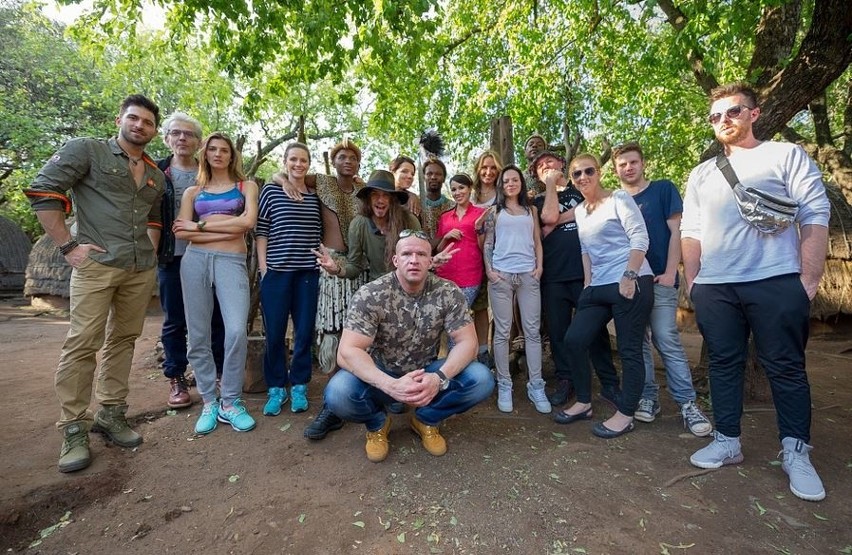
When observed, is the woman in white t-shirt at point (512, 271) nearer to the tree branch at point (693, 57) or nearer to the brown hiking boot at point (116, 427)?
the brown hiking boot at point (116, 427)

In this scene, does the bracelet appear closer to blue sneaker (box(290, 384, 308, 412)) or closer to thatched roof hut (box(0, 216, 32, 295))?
blue sneaker (box(290, 384, 308, 412))

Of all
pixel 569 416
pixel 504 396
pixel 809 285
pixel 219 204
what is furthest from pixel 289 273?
pixel 809 285

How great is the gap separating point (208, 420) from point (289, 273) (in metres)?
1.26

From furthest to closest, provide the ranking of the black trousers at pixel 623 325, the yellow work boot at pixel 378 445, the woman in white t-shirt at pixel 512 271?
the woman in white t-shirt at pixel 512 271
the black trousers at pixel 623 325
the yellow work boot at pixel 378 445

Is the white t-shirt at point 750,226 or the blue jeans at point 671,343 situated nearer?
the white t-shirt at point 750,226

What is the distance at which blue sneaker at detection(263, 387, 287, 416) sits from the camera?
3.68 m

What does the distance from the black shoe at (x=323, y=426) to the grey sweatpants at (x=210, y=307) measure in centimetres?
72

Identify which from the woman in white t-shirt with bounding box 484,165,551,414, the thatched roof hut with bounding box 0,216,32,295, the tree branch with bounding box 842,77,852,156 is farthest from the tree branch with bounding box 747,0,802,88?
the thatched roof hut with bounding box 0,216,32,295

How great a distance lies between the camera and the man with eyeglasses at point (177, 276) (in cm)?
379

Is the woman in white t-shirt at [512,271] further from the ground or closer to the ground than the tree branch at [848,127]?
closer to the ground

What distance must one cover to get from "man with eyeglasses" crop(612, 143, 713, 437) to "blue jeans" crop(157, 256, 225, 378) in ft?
11.8

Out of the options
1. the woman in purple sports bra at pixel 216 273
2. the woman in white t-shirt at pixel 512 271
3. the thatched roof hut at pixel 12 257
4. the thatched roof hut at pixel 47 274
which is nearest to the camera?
the woman in purple sports bra at pixel 216 273

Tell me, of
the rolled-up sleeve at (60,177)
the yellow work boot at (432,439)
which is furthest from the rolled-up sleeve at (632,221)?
the rolled-up sleeve at (60,177)

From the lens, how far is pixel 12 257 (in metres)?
13.6
